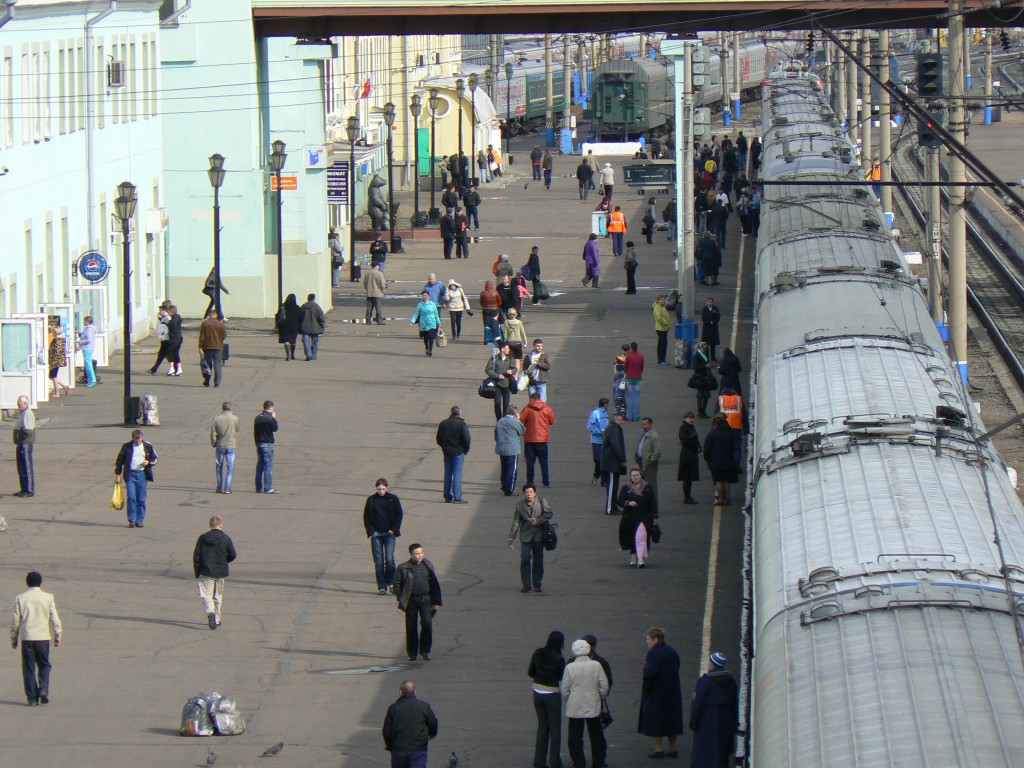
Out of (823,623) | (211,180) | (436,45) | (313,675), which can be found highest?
(436,45)

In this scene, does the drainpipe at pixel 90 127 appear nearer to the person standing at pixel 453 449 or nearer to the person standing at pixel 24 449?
the person standing at pixel 24 449

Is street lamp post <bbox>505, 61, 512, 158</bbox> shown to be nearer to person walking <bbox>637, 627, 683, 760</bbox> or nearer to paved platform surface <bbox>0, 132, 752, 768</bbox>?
paved platform surface <bbox>0, 132, 752, 768</bbox>

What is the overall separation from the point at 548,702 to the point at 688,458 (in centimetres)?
890

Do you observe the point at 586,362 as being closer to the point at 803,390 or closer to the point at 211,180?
the point at 211,180

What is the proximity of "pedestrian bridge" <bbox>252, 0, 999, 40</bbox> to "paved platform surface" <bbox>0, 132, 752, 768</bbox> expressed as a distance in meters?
7.37

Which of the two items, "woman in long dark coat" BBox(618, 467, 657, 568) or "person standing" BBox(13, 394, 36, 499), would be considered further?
"person standing" BBox(13, 394, 36, 499)

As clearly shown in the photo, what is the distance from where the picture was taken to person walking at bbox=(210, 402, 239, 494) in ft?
73.8

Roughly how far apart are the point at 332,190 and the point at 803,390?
2851cm

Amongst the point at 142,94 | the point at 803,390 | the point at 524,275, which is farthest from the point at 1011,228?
the point at 803,390

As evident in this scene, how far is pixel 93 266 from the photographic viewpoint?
30.5 m

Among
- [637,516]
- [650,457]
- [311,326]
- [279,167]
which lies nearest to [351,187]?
[279,167]

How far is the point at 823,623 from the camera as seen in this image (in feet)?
32.4

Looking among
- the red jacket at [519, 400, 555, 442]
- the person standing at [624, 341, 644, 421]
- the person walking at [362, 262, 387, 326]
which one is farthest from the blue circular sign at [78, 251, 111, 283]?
the red jacket at [519, 400, 555, 442]

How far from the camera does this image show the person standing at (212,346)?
1163 inches
